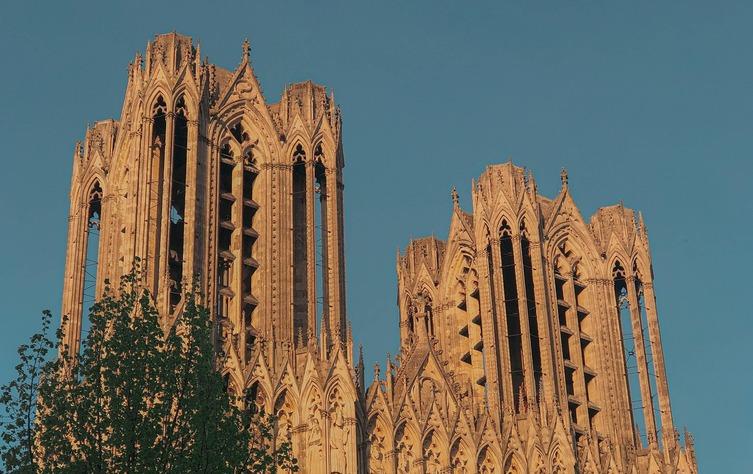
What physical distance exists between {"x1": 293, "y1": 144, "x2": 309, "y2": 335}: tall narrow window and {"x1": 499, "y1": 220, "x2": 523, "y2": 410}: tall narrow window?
977cm

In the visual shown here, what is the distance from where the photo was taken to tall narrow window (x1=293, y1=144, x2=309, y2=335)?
5175 centimetres

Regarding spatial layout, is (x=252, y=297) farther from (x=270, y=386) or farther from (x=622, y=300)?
(x=622, y=300)

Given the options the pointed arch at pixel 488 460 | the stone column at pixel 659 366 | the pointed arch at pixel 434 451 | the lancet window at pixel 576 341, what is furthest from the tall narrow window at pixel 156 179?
the stone column at pixel 659 366

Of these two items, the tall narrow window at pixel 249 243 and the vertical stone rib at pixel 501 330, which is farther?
the vertical stone rib at pixel 501 330

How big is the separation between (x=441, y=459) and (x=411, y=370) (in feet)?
12.2

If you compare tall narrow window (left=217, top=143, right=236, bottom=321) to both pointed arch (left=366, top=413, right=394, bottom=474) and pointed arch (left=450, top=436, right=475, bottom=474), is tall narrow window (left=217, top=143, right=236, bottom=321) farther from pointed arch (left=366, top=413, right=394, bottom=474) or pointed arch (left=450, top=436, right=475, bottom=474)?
pointed arch (left=450, top=436, right=475, bottom=474)

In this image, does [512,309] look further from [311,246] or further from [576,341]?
[311,246]

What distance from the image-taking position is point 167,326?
47719 millimetres

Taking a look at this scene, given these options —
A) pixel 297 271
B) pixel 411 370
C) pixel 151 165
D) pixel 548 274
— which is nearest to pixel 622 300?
pixel 548 274

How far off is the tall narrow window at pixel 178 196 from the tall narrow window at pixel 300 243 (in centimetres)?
400

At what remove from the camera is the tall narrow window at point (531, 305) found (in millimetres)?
58206

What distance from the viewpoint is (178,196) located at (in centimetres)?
5275

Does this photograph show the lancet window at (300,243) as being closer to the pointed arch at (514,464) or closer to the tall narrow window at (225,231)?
the tall narrow window at (225,231)

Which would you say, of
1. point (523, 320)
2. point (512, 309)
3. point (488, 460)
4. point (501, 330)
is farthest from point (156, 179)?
point (512, 309)
